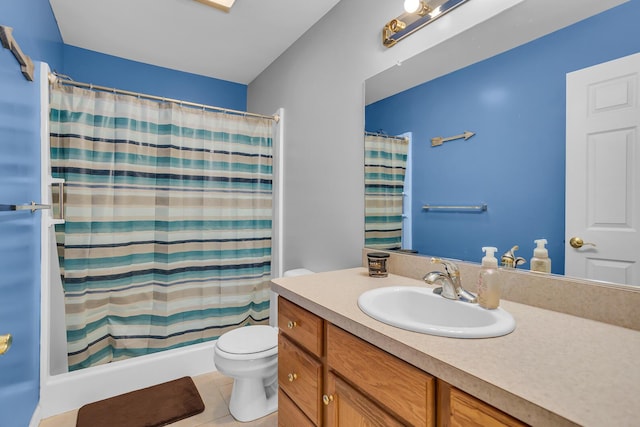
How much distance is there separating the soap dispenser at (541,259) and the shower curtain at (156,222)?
1.85 meters

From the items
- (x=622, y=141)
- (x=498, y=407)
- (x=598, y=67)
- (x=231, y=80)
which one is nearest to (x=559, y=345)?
(x=498, y=407)

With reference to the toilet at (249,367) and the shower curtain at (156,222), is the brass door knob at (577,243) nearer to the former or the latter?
the toilet at (249,367)

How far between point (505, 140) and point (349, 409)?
1.06m

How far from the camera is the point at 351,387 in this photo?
36.2 inches

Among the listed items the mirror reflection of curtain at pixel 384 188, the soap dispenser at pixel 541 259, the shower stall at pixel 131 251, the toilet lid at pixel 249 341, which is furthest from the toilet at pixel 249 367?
the soap dispenser at pixel 541 259

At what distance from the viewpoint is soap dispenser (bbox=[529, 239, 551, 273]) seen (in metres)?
1.00

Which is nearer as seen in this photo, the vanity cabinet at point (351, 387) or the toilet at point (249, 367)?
the vanity cabinet at point (351, 387)

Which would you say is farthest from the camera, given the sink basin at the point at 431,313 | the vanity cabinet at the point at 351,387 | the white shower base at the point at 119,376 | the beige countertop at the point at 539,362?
the white shower base at the point at 119,376

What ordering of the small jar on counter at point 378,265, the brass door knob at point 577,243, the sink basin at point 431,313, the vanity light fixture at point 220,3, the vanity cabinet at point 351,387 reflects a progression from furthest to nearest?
the vanity light fixture at point 220,3, the small jar on counter at point 378,265, the brass door knob at point 577,243, the sink basin at point 431,313, the vanity cabinet at point 351,387

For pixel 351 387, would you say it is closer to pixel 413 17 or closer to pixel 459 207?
pixel 459 207

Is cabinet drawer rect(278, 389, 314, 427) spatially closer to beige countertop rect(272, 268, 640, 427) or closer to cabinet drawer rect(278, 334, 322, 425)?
cabinet drawer rect(278, 334, 322, 425)

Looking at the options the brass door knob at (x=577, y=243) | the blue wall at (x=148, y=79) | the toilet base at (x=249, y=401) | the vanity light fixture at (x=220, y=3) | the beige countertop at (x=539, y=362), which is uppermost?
the vanity light fixture at (x=220, y=3)

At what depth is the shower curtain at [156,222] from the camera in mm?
1828

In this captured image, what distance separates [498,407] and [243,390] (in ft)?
5.08
